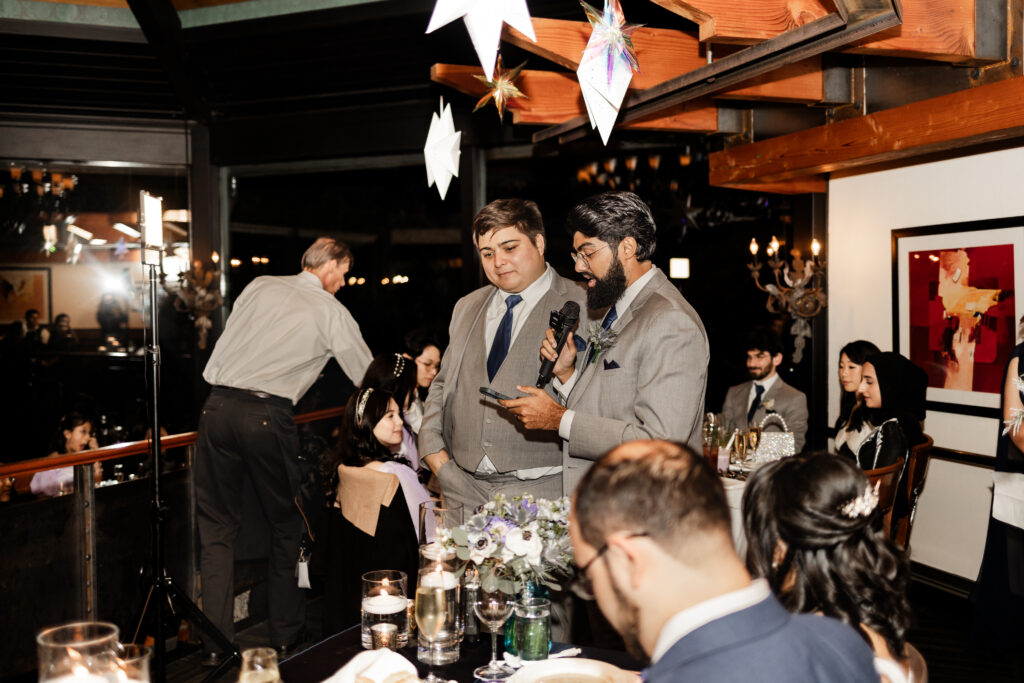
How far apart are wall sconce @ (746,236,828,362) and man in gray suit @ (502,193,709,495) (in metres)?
3.84

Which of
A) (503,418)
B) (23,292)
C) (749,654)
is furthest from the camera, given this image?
(23,292)

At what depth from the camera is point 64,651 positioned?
1.19 metres

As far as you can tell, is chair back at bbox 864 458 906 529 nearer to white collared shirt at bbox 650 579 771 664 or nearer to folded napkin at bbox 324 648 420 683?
folded napkin at bbox 324 648 420 683

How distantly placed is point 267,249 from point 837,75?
420 cm

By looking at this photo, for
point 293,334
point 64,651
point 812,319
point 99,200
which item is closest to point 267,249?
point 99,200

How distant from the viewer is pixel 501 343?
3.05m

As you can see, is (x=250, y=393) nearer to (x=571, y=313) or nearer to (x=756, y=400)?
(x=571, y=313)

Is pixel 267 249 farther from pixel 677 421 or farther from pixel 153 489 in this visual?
pixel 677 421

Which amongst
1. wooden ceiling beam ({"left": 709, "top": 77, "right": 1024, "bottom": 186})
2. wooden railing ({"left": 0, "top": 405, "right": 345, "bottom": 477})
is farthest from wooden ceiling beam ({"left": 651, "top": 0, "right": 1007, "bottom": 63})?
wooden railing ({"left": 0, "top": 405, "right": 345, "bottom": 477})

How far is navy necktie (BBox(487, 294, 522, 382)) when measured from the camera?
303cm

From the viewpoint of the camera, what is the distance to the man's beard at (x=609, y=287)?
106 inches

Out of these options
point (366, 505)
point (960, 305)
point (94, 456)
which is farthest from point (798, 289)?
point (94, 456)

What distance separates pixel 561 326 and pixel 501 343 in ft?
1.34

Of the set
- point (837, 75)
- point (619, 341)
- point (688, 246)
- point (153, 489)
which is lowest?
point (153, 489)
